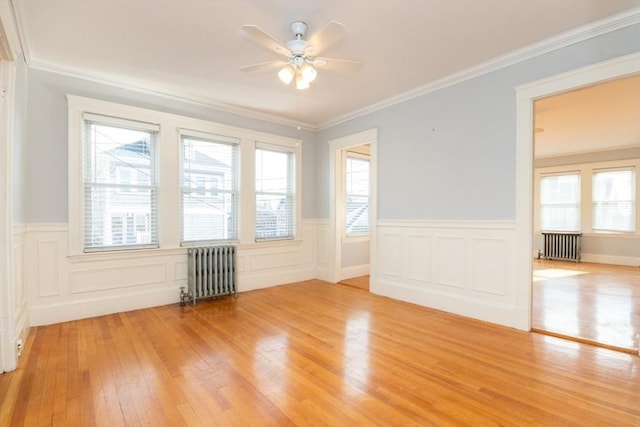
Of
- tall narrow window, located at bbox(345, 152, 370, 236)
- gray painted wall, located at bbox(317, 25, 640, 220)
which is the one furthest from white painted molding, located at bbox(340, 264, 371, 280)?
gray painted wall, located at bbox(317, 25, 640, 220)

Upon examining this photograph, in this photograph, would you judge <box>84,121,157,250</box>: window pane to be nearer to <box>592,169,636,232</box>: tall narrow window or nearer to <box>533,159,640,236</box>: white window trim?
<box>533,159,640,236</box>: white window trim

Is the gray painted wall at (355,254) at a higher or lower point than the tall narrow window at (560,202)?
lower

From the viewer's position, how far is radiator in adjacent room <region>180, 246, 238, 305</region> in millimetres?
4273

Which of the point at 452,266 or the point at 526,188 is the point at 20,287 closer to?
the point at 452,266

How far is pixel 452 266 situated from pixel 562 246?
6.28 m

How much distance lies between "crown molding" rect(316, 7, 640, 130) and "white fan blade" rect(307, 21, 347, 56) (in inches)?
80.0

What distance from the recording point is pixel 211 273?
4430 mm

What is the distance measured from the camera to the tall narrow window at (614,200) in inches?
289

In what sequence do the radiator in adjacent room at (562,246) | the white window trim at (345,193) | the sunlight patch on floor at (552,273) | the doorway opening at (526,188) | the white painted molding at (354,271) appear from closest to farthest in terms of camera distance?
the doorway opening at (526,188) < the white window trim at (345,193) < the white painted molding at (354,271) < the sunlight patch on floor at (552,273) < the radiator in adjacent room at (562,246)

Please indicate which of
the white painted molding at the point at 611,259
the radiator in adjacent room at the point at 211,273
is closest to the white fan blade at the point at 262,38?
the radiator in adjacent room at the point at 211,273

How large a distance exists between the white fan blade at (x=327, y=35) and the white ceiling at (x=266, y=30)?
0.99 ft

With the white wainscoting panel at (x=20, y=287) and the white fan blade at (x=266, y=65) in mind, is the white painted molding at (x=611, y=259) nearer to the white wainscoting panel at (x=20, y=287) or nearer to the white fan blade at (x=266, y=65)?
the white fan blade at (x=266, y=65)

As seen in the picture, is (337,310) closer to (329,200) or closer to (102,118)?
(329,200)

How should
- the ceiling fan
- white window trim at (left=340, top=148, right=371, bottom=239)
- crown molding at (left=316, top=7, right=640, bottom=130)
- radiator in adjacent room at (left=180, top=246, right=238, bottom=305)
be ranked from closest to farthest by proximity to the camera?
the ceiling fan
crown molding at (left=316, top=7, right=640, bottom=130)
radiator in adjacent room at (left=180, top=246, right=238, bottom=305)
white window trim at (left=340, top=148, right=371, bottom=239)
